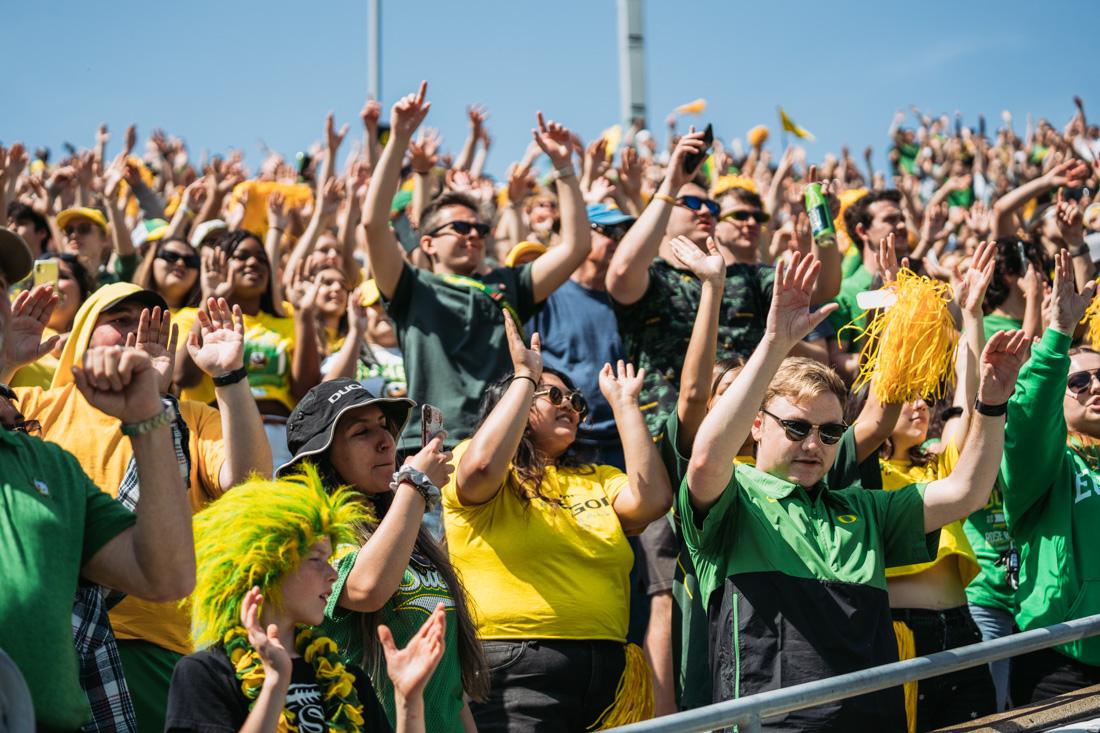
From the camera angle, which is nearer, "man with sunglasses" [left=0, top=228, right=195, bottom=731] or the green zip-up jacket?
"man with sunglasses" [left=0, top=228, right=195, bottom=731]

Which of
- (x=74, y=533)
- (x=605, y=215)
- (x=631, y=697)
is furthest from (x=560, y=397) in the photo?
(x=74, y=533)

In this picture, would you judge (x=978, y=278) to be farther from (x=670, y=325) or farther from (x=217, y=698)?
(x=217, y=698)

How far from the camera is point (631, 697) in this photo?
398cm

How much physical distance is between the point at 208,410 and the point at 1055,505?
2967 mm

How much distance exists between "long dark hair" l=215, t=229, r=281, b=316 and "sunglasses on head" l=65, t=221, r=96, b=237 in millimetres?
1452

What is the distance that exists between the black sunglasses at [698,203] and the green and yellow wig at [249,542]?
3.19m

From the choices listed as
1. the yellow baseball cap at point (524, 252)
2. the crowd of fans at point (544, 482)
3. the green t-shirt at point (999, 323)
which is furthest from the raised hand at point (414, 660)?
the yellow baseball cap at point (524, 252)

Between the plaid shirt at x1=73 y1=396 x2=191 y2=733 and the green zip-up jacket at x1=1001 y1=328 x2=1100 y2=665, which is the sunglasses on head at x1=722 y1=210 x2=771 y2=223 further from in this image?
the plaid shirt at x1=73 y1=396 x2=191 y2=733

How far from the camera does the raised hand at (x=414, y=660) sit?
2492mm

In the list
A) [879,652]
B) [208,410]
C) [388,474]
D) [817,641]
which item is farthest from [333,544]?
[879,652]

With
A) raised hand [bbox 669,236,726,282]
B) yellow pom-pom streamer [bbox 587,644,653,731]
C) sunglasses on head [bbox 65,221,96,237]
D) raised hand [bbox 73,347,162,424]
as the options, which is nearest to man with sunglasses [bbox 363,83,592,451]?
raised hand [bbox 669,236,726,282]

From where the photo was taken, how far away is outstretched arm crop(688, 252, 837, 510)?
130 inches

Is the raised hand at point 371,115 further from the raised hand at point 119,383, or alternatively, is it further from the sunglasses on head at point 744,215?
the raised hand at point 119,383

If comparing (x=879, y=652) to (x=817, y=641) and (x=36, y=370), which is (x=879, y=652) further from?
(x=36, y=370)
